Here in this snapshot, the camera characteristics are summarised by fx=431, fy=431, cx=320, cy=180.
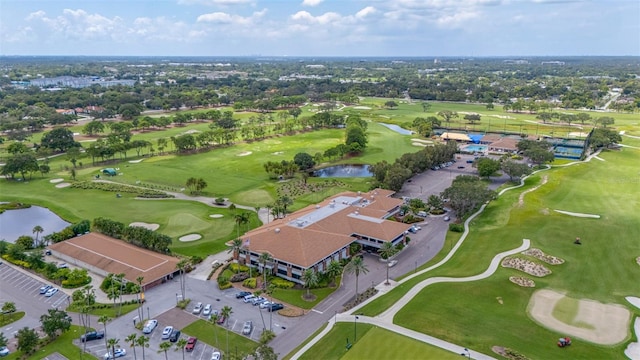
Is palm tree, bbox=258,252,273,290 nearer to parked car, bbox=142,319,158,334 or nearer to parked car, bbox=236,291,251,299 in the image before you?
parked car, bbox=236,291,251,299

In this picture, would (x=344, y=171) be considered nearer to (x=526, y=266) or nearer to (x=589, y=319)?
(x=526, y=266)

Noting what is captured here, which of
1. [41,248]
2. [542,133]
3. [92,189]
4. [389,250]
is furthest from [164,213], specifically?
[542,133]

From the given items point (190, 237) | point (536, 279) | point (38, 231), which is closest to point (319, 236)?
point (190, 237)

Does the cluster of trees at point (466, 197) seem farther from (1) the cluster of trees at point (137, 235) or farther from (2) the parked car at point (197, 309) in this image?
(1) the cluster of trees at point (137, 235)

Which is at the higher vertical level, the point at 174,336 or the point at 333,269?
the point at 333,269

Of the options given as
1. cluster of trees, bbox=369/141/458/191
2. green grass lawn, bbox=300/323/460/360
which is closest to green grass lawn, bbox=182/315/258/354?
green grass lawn, bbox=300/323/460/360

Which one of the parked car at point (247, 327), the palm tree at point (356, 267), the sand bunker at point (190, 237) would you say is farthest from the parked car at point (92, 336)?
the palm tree at point (356, 267)
